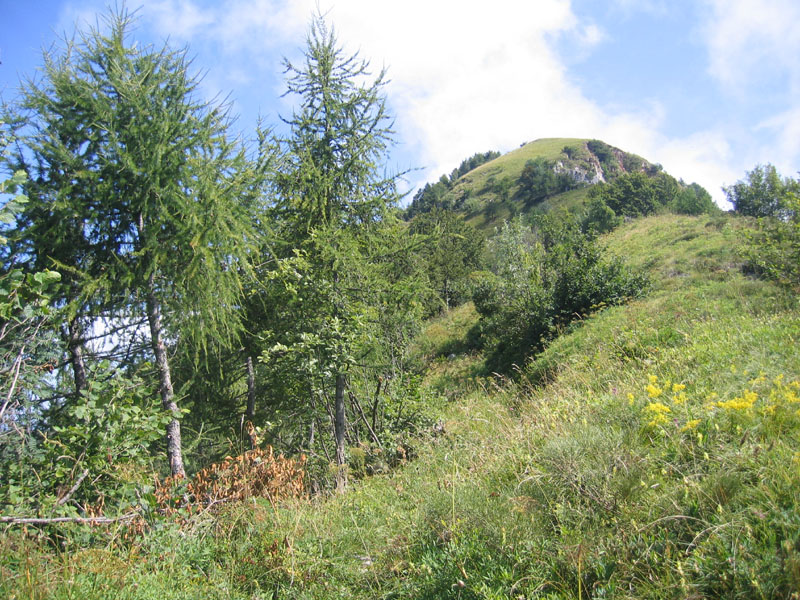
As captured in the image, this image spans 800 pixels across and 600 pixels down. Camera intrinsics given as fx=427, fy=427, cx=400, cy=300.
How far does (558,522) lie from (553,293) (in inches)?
491

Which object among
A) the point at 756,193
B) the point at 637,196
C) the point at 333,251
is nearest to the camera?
the point at 333,251

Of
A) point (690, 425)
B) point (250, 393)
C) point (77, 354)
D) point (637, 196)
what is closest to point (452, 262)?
point (250, 393)

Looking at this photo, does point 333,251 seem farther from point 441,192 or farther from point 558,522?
point 441,192

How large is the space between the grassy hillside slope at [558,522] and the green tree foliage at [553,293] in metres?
8.24

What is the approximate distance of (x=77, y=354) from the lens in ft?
16.4

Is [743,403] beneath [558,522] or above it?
above

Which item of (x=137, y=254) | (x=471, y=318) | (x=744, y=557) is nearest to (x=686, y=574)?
(x=744, y=557)

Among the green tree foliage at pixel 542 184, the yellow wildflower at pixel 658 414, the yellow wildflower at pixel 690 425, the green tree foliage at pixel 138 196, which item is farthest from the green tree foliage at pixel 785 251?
the green tree foliage at pixel 542 184

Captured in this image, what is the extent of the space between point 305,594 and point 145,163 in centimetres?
453

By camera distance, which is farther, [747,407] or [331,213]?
[331,213]

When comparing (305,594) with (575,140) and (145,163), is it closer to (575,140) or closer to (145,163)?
(145,163)

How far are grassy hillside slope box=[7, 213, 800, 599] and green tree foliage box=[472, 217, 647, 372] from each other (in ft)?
27.0

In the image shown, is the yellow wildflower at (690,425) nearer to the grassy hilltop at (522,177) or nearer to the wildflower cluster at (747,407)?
the wildflower cluster at (747,407)

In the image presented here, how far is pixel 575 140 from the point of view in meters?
156
